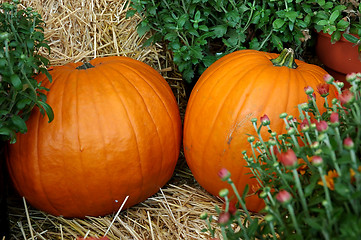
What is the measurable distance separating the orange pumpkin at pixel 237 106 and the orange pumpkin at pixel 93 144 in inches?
5.3

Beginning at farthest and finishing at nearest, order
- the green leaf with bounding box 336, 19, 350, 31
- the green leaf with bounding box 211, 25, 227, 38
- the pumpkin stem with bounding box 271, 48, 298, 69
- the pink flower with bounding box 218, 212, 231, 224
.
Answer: the green leaf with bounding box 211, 25, 227, 38
the green leaf with bounding box 336, 19, 350, 31
the pumpkin stem with bounding box 271, 48, 298, 69
the pink flower with bounding box 218, 212, 231, 224

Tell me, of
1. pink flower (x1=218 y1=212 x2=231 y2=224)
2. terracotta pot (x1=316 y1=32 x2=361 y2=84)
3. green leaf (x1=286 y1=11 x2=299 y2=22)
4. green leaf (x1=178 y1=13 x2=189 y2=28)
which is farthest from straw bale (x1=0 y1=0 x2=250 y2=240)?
pink flower (x1=218 y1=212 x2=231 y2=224)

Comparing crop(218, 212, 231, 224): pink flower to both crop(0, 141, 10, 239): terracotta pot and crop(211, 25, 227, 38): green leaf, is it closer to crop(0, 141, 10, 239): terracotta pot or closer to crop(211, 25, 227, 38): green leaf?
crop(0, 141, 10, 239): terracotta pot

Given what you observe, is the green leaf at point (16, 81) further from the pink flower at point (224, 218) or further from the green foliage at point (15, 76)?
the pink flower at point (224, 218)

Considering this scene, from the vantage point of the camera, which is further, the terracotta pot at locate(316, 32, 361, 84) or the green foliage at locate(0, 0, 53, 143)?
the terracotta pot at locate(316, 32, 361, 84)

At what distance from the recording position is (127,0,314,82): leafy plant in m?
1.71

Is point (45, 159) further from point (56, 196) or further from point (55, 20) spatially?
point (55, 20)

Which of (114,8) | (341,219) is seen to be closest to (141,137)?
(114,8)

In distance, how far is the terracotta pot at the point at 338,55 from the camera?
1.79m

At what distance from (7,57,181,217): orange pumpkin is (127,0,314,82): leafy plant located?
27cm

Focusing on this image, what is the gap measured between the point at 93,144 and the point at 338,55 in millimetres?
1120

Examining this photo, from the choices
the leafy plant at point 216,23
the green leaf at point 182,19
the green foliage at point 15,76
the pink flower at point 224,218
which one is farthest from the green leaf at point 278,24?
the pink flower at point 224,218

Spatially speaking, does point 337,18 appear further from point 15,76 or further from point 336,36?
point 15,76

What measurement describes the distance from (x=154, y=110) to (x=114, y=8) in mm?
587
